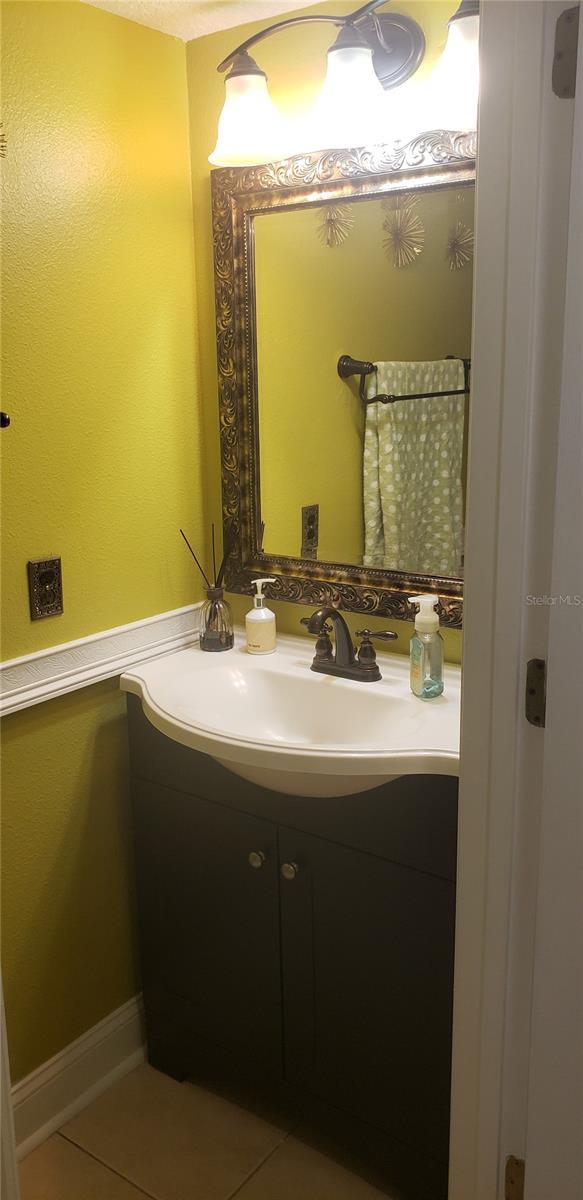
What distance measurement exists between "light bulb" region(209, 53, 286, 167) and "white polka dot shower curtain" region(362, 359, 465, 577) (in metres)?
0.47

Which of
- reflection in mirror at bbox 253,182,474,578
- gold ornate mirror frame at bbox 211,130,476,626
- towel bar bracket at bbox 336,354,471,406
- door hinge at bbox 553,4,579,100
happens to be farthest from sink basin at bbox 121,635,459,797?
door hinge at bbox 553,4,579,100

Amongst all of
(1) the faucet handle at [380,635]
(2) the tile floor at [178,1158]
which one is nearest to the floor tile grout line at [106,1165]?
(2) the tile floor at [178,1158]

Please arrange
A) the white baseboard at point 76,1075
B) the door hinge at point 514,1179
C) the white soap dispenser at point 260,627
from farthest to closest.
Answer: the white soap dispenser at point 260,627 < the white baseboard at point 76,1075 < the door hinge at point 514,1179

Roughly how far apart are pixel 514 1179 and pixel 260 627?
1085 mm

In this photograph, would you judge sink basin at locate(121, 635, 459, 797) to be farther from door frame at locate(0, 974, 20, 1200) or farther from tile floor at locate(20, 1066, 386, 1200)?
tile floor at locate(20, 1066, 386, 1200)

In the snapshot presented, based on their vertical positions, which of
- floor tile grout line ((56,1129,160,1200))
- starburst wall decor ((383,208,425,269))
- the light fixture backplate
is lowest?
floor tile grout line ((56,1129,160,1200))

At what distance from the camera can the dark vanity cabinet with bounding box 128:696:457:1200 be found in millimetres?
1604

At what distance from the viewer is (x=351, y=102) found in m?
1.73

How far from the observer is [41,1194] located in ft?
5.98

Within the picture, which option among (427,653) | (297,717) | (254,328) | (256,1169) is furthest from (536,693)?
(256,1169)

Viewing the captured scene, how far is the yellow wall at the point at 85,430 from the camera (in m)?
1.71

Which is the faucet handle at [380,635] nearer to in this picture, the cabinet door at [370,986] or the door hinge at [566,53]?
the cabinet door at [370,986]

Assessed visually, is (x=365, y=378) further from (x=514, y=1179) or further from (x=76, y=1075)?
(x=76, y=1075)

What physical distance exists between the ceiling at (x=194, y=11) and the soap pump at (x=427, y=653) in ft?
3.76
